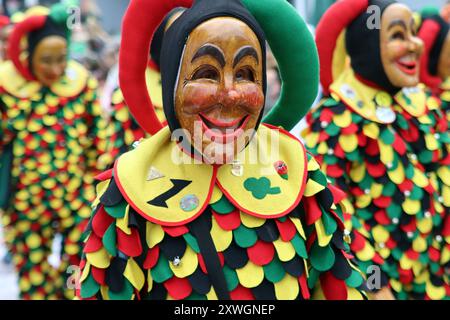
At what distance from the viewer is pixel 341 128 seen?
3396 millimetres

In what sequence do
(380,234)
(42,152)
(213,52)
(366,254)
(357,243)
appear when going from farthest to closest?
(42,152)
(380,234)
(366,254)
(357,243)
(213,52)

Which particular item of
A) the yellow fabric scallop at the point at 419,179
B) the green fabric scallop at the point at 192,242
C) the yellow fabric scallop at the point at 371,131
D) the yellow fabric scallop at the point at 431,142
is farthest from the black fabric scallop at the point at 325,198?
the yellow fabric scallop at the point at 431,142

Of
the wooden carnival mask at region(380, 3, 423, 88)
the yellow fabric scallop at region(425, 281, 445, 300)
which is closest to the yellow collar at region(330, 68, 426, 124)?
Result: the wooden carnival mask at region(380, 3, 423, 88)

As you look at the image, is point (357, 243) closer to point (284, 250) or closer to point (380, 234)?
point (380, 234)

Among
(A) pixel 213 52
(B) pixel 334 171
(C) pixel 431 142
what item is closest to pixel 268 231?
(A) pixel 213 52

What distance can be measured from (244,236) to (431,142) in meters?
1.78

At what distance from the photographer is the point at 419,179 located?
3.44 meters

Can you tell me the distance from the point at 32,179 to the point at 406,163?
2503mm

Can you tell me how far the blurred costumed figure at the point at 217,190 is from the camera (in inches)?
79.9

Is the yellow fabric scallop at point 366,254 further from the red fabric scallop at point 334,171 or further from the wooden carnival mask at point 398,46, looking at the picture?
the wooden carnival mask at point 398,46

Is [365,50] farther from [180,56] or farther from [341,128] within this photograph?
[180,56]

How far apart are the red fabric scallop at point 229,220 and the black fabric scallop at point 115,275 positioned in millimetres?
325

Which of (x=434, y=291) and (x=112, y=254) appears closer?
(x=112, y=254)

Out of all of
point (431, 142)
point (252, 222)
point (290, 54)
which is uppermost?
point (290, 54)
